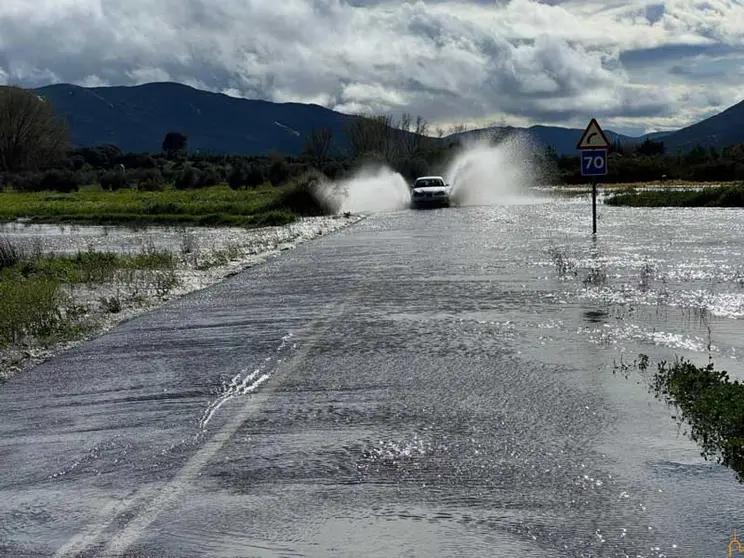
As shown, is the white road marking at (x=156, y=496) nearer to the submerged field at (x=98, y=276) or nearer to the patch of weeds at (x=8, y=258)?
the submerged field at (x=98, y=276)

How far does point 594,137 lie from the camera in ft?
85.1

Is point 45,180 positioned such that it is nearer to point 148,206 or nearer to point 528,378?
point 148,206

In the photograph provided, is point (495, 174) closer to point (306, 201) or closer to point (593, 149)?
point (306, 201)

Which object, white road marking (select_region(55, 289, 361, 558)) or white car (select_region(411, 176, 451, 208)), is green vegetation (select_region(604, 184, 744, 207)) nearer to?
white car (select_region(411, 176, 451, 208))

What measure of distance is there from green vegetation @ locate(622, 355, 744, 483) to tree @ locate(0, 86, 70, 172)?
118213 millimetres

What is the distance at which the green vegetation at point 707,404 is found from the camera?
661 cm

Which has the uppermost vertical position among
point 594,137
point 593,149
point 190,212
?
point 594,137

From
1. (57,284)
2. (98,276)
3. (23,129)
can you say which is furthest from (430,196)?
(23,129)

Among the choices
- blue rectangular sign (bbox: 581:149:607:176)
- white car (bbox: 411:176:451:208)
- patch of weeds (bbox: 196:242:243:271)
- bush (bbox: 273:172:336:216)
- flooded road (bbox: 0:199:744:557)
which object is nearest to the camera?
flooded road (bbox: 0:199:744:557)

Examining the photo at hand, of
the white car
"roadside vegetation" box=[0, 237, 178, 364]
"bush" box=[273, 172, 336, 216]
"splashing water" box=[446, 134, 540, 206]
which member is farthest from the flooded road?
"splashing water" box=[446, 134, 540, 206]

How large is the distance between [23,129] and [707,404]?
121m

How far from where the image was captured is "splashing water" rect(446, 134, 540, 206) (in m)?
58.4

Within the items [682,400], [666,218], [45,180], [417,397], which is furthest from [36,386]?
[45,180]

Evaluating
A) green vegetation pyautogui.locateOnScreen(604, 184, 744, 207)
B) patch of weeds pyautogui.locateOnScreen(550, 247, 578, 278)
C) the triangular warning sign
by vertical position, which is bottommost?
patch of weeds pyautogui.locateOnScreen(550, 247, 578, 278)
